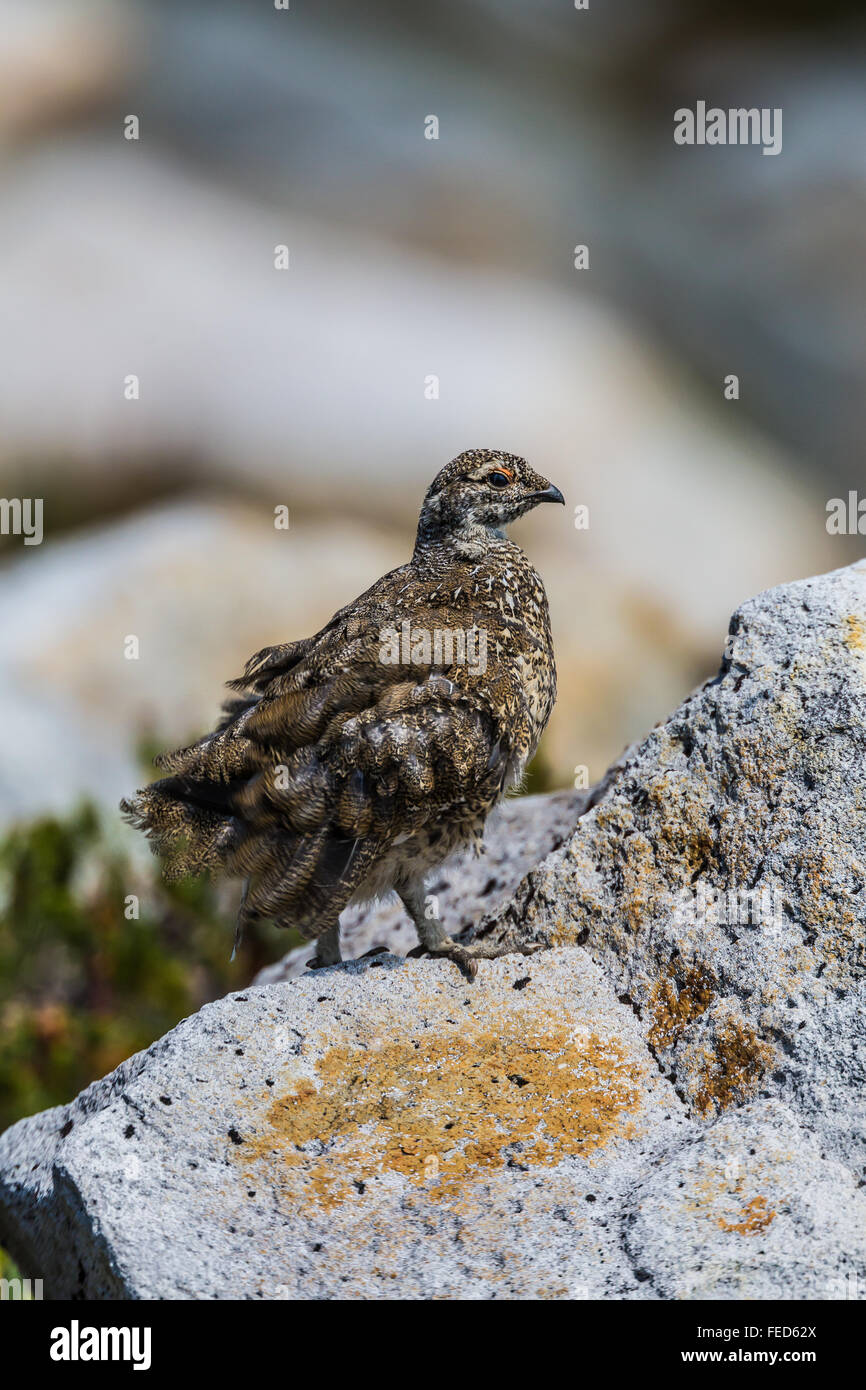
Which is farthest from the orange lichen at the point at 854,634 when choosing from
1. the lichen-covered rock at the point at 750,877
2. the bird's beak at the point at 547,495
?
the bird's beak at the point at 547,495

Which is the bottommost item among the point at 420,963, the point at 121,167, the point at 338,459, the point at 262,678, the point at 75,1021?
the point at 75,1021

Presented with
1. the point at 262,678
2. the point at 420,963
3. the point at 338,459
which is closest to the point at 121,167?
the point at 338,459

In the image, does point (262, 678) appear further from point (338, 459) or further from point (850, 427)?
point (850, 427)

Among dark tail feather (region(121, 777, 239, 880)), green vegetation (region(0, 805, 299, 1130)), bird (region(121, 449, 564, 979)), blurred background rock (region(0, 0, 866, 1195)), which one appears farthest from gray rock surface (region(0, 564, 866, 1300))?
blurred background rock (region(0, 0, 866, 1195))

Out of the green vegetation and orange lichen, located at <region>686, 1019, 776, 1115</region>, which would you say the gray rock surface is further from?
the green vegetation

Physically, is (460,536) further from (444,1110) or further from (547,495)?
(444,1110)

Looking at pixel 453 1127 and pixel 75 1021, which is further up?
pixel 453 1127
